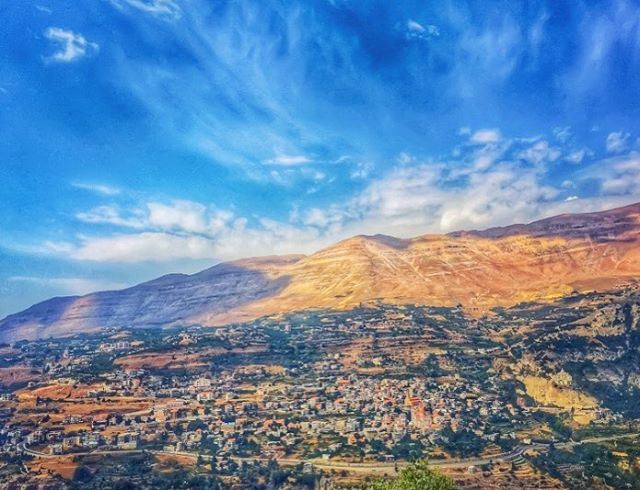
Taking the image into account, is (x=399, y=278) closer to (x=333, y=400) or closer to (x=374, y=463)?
(x=333, y=400)

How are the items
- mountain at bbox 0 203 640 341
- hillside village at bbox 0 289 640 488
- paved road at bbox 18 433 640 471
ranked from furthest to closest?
mountain at bbox 0 203 640 341 < hillside village at bbox 0 289 640 488 < paved road at bbox 18 433 640 471

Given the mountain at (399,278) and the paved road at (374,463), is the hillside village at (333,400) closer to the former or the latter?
the paved road at (374,463)

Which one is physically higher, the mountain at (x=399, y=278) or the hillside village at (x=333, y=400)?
the mountain at (x=399, y=278)

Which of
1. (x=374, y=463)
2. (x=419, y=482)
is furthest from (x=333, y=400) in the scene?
(x=419, y=482)

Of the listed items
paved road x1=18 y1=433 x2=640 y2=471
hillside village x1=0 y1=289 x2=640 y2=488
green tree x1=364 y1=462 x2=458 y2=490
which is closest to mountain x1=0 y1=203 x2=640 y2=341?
hillside village x1=0 y1=289 x2=640 y2=488

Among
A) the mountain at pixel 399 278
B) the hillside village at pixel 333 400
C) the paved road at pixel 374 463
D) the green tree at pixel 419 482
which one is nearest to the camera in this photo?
the green tree at pixel 419 482

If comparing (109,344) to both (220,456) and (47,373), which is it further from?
(220,456)

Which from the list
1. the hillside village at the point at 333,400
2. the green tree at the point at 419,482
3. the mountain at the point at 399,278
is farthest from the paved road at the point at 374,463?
the mountain at the point at 399,278

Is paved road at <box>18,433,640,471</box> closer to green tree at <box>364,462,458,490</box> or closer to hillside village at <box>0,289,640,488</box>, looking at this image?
hillside village at <box>0,289,640,488</box>
